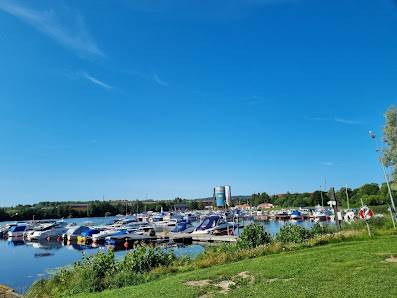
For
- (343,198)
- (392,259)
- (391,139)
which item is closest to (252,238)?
(392,259)

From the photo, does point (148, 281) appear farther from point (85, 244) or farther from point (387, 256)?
point (85, 244)

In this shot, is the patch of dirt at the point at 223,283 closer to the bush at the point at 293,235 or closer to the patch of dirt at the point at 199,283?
the patch of dirt at the point at 199,283

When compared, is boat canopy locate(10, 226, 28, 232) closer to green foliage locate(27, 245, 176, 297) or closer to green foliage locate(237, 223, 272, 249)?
green foliage locate(27, 245, 176, 297)

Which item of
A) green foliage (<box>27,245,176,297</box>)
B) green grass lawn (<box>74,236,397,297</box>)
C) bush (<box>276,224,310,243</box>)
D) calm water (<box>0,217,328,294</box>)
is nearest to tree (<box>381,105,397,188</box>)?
calm water (<box>0,217,328,294</box>)

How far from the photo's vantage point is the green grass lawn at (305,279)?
6.96 meters

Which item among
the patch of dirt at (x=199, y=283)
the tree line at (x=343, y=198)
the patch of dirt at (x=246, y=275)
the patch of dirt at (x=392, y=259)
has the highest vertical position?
the tree line at (x=343, y=198)

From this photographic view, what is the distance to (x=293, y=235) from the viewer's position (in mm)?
17172

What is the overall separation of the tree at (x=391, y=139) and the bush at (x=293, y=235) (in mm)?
20439

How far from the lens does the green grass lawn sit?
6957 millimetres

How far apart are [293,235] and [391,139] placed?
22606 millimetres

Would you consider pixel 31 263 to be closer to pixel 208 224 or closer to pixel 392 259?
pixel 208 224

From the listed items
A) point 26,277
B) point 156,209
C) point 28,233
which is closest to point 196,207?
point 156,209

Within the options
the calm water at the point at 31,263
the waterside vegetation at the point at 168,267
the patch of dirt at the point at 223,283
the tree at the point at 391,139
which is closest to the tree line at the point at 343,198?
the tree at the point at 391,139

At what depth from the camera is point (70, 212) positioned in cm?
12875
